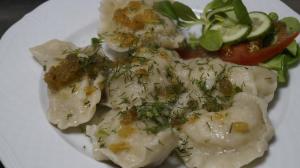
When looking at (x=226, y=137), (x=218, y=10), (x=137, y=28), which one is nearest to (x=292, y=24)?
(x=218, y=10)

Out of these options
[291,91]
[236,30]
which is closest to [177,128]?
[291,91]

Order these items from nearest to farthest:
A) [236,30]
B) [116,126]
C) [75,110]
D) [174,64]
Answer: [116,126] < [75,110] < [174,64] < [236,30]

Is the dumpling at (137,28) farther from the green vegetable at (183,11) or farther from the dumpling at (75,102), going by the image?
the dumpling at (75,102)

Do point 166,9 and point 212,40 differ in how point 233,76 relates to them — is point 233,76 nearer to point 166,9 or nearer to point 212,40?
point 212,40

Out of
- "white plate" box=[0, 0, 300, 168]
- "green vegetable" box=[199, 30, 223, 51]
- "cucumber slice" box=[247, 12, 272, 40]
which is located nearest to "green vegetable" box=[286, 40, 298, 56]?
"white plate" box=[0, 0, 300, 168]

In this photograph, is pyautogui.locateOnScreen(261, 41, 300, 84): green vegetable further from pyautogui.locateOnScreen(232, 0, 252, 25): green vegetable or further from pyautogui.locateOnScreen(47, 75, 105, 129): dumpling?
pyautogui.locateOnScreen(47, 75, 105, 129): dumpling

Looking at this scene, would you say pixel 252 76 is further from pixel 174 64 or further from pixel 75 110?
pixel 75 110

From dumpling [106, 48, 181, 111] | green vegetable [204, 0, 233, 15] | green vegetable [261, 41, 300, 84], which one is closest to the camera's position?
dumpling [106, 48, 181, 111]

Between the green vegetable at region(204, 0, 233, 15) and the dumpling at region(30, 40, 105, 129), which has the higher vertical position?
the green vegetable at region(204, 0, 233, 15)
